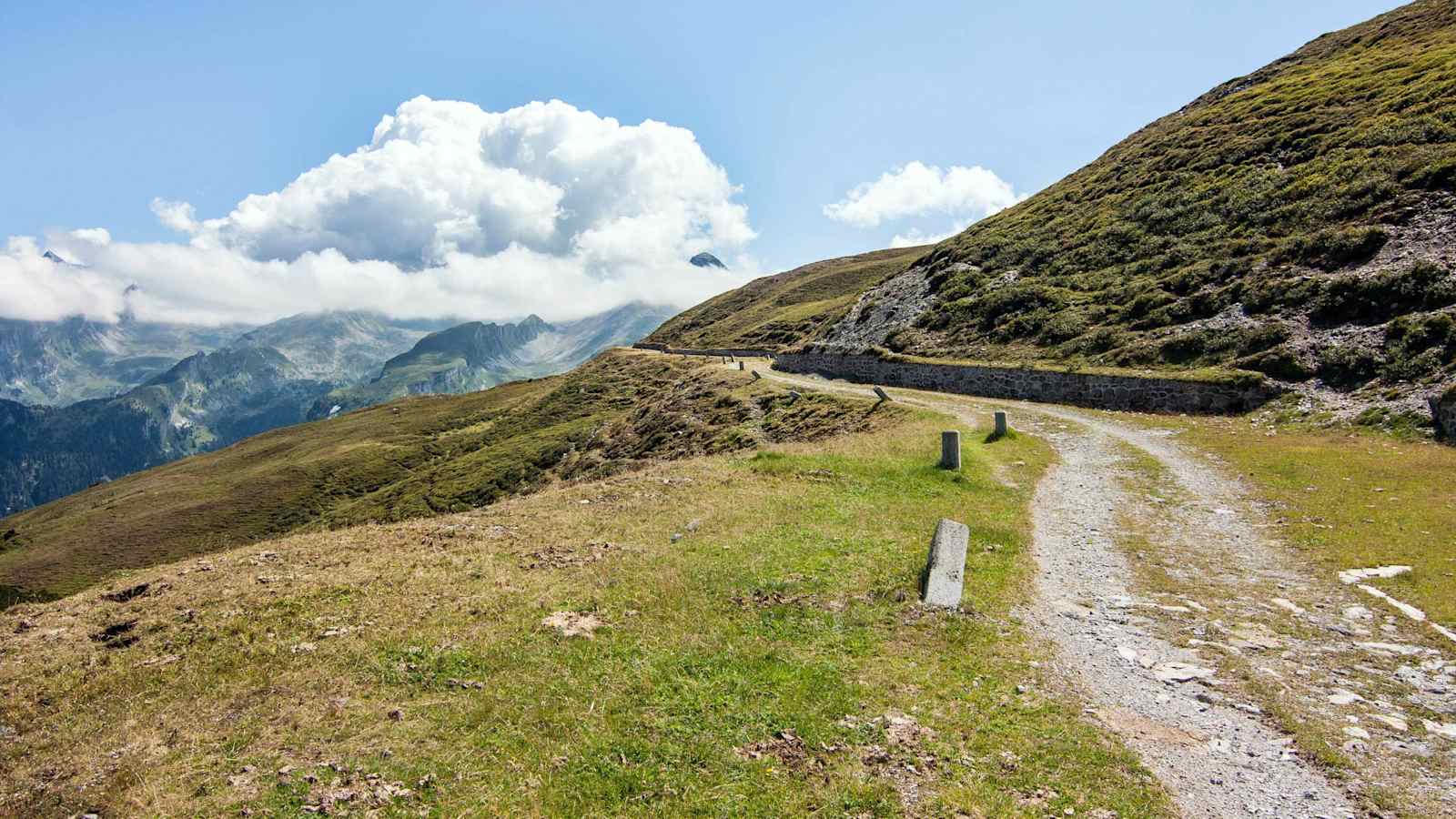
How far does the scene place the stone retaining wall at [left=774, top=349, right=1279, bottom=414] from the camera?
35.9 metres

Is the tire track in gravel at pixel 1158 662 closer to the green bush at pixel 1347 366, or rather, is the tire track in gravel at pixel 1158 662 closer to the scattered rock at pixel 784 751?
the scattered rock at pixel 784 751

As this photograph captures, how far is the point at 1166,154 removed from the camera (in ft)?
254

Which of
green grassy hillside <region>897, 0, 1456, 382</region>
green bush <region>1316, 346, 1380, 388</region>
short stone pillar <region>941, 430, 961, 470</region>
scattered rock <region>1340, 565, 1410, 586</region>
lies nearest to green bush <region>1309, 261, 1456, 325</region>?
green grassy hillside <region>897, 0, 1456, 382</region>

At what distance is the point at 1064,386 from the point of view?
44.8 meters

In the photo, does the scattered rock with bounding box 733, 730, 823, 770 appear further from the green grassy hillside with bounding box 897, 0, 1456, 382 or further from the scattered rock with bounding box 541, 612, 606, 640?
the green grassy hillside with bounding box 897, 0, 1456, 382

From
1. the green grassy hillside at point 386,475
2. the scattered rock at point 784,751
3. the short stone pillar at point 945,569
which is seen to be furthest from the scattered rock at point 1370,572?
the green grassy hillside at point 386,475

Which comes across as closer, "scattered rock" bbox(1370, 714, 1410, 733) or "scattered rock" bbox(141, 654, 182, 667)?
"scattered rock" bbox(1370, 714, 1410, 733)

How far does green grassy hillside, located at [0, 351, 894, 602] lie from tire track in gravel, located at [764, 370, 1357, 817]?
43.6 metres

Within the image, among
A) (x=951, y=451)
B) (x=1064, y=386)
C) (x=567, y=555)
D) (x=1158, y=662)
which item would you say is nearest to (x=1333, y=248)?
(x=1064, y=386)

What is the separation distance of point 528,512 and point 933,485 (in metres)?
14.5

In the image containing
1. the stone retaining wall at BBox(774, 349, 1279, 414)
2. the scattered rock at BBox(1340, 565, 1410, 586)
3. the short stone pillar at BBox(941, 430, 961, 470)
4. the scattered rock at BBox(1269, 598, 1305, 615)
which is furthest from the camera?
the stone retaining wall at BBox(774, 349, 1279, 414)

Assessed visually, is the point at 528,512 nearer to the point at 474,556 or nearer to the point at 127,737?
the point at 474,556

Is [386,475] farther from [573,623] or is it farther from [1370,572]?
[1370,572]

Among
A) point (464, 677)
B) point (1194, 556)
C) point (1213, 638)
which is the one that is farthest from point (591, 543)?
point (1194, 556)
